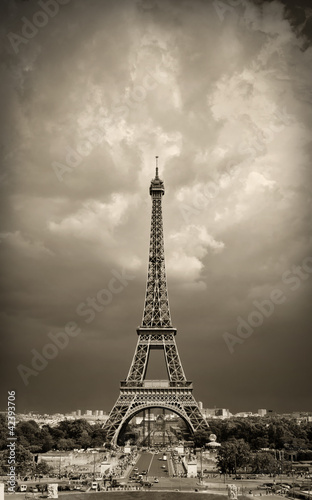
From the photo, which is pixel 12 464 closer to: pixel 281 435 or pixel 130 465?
pixel 130 465

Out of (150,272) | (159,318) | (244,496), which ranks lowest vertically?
(244,496)

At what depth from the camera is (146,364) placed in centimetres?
6575

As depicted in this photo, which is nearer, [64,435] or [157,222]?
[157,222]

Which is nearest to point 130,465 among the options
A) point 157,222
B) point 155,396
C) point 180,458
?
point 180,458

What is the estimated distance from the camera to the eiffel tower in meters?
62.7

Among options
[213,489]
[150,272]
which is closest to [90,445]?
[150,272]

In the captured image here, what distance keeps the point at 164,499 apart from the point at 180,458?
25105mm

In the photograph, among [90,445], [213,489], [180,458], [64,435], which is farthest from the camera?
[64,435]

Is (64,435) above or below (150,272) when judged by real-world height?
below

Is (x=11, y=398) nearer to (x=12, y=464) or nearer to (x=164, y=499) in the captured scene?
(x=12, y=464)

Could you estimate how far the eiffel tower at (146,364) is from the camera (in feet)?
206

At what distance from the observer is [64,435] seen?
7725 centimetres

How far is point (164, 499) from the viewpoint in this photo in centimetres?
→ 3322

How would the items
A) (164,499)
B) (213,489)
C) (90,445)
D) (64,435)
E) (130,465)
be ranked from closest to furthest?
(164,499), (213,489), (130,465), (90,445), (64,435)
